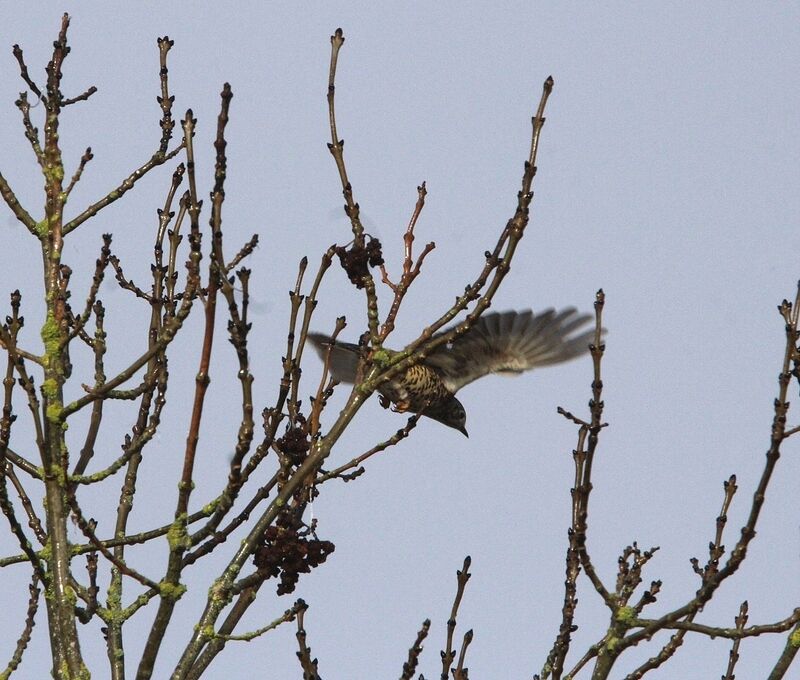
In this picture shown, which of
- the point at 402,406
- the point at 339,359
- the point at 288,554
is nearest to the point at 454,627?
the point at 288,554

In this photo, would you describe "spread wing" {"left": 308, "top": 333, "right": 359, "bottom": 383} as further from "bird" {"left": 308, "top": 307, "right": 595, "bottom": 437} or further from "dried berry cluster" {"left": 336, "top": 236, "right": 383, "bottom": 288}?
"dried berry cluster" {"left": 336, "top": 236, "right": 383, "bottom": 288}

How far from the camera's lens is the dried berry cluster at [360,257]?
156 inches

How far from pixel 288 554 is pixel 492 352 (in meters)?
3.89

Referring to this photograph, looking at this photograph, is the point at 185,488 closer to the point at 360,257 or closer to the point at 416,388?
the point at 360,257

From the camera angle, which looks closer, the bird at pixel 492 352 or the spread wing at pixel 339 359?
the bird at pixel 492 352

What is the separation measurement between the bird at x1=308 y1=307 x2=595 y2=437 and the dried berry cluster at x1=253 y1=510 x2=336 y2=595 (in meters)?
3.21

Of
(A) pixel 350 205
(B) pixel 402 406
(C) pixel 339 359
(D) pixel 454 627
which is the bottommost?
(D) pixel 454 627

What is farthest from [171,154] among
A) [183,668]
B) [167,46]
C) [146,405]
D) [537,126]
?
[183,668]

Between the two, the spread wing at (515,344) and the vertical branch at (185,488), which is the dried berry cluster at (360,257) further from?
the spread wing at (515,344)

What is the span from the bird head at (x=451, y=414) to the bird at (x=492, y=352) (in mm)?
625

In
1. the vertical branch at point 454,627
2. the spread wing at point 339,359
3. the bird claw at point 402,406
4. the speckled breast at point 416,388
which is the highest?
the spread wing at point 339,359

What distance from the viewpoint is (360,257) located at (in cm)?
396

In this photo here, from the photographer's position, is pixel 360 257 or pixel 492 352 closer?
pixel 360 257

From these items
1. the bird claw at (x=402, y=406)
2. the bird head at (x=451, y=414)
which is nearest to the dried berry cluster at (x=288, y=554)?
the bird claw at (x=402, y=406)
